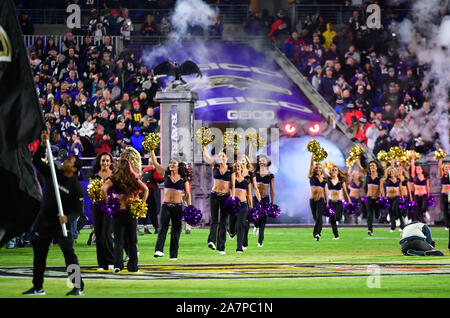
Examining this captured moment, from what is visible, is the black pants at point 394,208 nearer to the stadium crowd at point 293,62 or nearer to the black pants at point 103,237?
the stadium crowd at point 293,62

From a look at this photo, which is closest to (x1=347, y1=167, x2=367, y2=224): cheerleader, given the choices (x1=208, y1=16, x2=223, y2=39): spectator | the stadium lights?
the stadium lights

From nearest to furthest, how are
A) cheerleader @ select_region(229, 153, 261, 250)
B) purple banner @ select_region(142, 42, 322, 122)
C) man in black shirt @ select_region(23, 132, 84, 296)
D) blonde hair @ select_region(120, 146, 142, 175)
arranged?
man in black shirt @ select_region(23, 132, 84, 296), blonde hair @ select_region(120, 146, 142, 175), cheerleader @ select_region(229, 153, 261, 250), purple banner @ select_region(142, 42, 322, 122)

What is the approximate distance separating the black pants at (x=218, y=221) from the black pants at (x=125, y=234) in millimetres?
4899

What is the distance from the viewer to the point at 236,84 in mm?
33000

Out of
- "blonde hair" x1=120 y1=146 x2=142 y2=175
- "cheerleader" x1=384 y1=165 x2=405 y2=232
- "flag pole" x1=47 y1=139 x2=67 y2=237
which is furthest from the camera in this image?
"cheerleader" x1=384 y1=165 x2=405 y2=232

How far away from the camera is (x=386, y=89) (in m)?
33.7

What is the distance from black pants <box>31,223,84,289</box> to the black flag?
1927 millimetres

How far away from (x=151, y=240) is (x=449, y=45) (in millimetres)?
16041

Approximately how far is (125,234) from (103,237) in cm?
90

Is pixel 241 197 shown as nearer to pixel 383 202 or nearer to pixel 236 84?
pixel 383 202

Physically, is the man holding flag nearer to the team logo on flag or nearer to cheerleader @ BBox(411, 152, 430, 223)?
the team logo on flag

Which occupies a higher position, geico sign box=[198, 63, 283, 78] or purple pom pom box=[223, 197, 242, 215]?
geico sign box=[198, 63, 283, 78]

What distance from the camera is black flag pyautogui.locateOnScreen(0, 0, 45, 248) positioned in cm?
983

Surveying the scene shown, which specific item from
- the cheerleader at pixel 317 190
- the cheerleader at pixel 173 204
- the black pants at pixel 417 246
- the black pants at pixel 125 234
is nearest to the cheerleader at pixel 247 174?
the cheerleader at pixel 173 204
